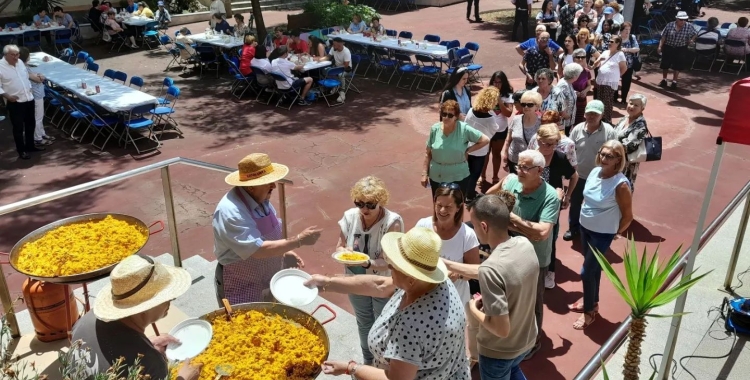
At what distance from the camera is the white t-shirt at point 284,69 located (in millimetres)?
12008

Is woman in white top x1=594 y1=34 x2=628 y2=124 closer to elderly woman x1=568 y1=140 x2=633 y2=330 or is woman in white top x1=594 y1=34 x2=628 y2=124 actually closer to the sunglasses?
elderly woman x1=568 y1=140 x2=633 y2=330

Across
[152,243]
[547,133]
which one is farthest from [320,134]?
[547,133]

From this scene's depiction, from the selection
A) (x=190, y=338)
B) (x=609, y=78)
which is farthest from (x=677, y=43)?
(x=190, y=338)

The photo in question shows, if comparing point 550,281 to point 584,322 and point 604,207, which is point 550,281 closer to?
point 584,322

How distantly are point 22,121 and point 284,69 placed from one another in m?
4.68

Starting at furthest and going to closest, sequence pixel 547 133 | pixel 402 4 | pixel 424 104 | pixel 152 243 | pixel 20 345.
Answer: pixel 402 4, pixel 424 104, pixel 152 243, pixel 547 133, pixel 20 345

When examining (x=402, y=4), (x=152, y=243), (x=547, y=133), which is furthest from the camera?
(x=402, y=4)

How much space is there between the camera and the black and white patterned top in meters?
2.75

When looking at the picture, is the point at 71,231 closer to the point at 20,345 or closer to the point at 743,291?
the point at 20,345

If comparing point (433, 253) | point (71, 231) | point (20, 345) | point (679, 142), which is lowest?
point (679, 142)

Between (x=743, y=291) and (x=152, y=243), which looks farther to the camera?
(x=152, y=243)

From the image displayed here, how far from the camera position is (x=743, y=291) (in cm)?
572

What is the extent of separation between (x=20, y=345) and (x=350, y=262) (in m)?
2.53

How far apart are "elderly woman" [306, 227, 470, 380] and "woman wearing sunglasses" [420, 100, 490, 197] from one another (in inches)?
126
